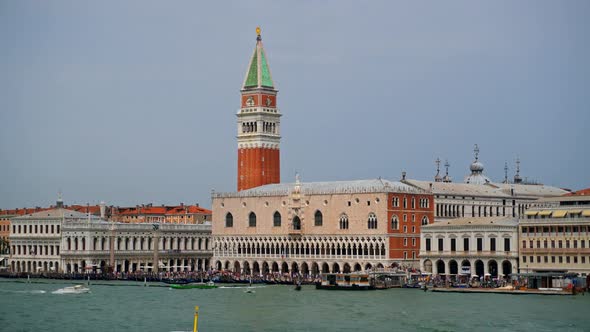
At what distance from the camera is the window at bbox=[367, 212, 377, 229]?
112875 millimetres

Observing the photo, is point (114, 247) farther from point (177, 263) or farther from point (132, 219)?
point (132, 219)

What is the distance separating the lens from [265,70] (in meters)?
132

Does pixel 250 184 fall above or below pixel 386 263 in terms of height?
above

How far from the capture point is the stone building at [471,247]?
10450cm

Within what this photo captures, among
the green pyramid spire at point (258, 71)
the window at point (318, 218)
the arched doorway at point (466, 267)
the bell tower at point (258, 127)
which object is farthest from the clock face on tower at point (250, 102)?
the arched doorway at point (466, 267)

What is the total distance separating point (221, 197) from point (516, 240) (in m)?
33.4

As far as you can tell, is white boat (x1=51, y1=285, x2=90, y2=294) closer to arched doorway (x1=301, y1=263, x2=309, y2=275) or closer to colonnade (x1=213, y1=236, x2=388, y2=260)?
arched doorway (x1=301, y1=263, x2=309, y2=275)

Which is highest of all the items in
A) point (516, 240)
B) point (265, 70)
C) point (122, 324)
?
point (265, 70)

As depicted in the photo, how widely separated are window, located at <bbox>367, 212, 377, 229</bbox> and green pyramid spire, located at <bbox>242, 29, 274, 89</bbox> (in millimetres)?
23469

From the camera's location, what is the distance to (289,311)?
82188mm

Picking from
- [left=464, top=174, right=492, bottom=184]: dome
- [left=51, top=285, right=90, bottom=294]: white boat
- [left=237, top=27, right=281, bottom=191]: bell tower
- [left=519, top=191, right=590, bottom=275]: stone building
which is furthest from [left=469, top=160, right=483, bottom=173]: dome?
[left=51, top=285, right=90, bottom=294]: white boat

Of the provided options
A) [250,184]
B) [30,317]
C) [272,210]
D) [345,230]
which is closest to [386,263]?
[345,230]

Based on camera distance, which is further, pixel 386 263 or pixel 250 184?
pixel 250 184

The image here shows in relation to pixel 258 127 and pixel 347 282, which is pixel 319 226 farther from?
pixel 258 127
